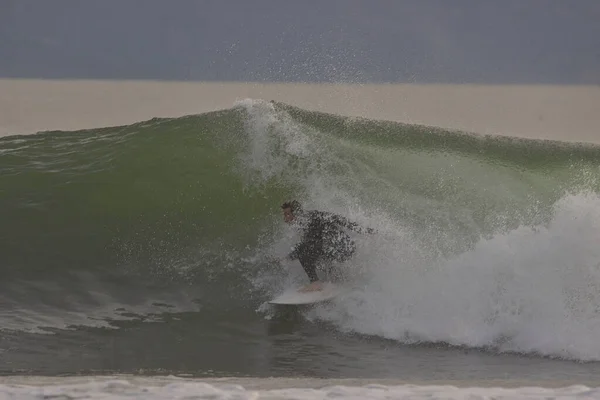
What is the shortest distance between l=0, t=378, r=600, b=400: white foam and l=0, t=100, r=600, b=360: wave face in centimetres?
220

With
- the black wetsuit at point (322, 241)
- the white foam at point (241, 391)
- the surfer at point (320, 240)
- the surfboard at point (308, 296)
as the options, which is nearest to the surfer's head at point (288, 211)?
the surfer at point (320, 240)

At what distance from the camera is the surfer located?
608 centimetres

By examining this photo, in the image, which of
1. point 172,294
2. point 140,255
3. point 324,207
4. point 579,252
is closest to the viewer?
point 579,252

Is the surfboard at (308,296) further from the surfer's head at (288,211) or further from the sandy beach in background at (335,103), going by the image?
the sandy beach in background at (335,103)

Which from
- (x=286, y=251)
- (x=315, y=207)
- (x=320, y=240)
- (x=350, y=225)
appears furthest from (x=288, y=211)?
(x=315, y=207)

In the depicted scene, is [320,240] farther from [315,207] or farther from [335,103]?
[335,103]

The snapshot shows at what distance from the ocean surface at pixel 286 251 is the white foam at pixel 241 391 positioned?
0.17ft

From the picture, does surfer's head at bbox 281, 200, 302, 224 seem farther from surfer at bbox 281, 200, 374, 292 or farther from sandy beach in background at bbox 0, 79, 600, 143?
sandy beach in background at bbox 0, 79, 600, 143

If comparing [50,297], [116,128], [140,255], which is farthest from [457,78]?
[50,297]

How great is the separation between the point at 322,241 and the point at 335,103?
14.1 ft

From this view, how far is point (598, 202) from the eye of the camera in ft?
19.5

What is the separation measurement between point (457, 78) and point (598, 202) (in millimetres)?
4486

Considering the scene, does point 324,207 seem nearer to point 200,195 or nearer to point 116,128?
point 200,195

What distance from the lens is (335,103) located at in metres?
10.1
